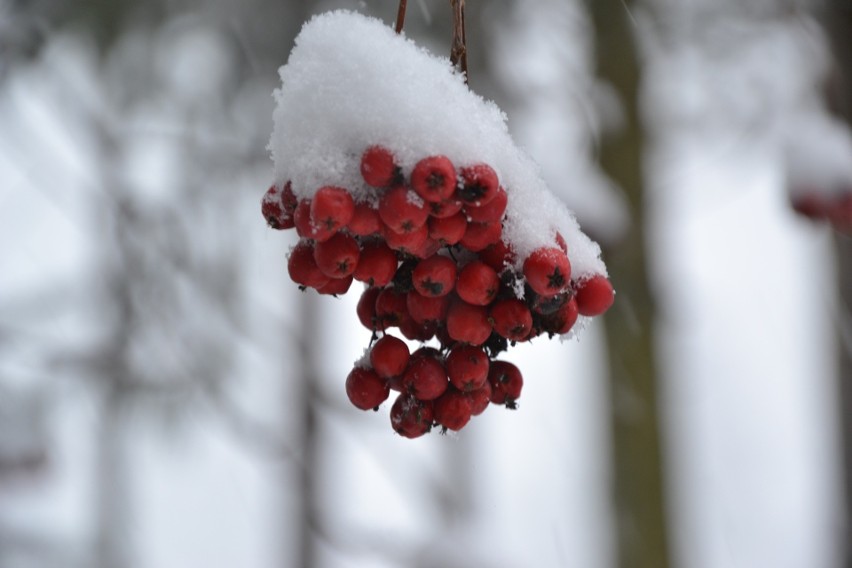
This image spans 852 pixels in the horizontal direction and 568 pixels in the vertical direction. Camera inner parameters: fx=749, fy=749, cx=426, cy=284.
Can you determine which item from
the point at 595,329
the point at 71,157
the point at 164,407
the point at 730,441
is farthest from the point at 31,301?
the point at 730,441

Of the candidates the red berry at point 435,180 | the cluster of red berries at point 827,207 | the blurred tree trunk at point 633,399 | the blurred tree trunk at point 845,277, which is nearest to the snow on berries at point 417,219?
the red berry at point 435,180

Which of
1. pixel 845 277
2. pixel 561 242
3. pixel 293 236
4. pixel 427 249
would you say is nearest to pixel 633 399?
pixel 845 277

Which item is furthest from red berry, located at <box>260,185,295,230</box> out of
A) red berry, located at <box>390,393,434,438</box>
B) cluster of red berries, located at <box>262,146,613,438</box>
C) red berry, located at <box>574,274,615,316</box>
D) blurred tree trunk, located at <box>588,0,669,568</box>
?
blurred tree trunk, located at <box>588,0,669,568</box>

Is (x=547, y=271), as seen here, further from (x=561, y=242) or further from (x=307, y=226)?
(x=307, y=226)

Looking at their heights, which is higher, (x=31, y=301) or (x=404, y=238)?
(x=31, y=301)

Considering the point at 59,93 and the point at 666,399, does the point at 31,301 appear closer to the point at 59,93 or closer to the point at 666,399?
the point at 59,93

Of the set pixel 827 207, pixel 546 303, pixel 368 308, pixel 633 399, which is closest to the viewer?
pixel 546 303
